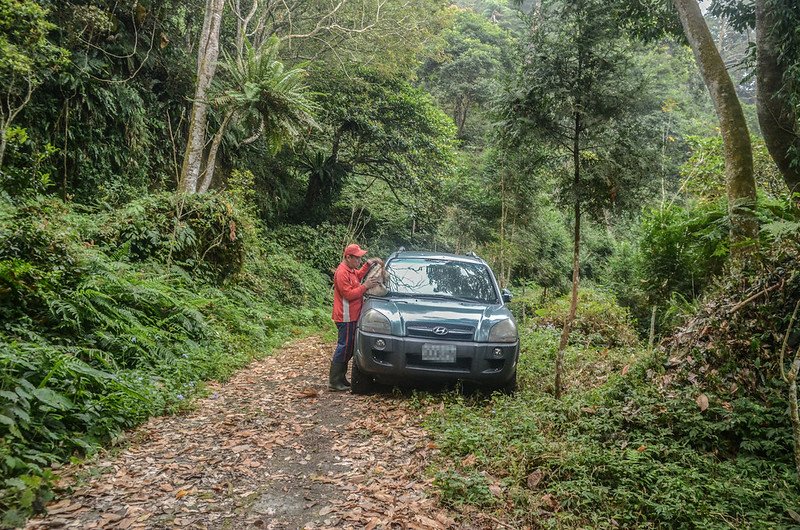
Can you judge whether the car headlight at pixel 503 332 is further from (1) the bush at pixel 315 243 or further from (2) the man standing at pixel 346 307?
(1) the bush at pixel 315 243

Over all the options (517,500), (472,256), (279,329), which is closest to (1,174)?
(279,329)

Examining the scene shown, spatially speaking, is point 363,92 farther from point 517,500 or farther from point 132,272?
point 517,500

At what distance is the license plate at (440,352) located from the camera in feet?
18.7

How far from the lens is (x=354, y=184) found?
22.5 meters

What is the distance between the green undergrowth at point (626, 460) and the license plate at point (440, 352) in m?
0.57

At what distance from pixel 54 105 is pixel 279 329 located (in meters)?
6.43

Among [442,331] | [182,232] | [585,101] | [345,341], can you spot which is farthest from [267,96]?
[442,331]

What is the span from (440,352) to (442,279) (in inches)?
61.4

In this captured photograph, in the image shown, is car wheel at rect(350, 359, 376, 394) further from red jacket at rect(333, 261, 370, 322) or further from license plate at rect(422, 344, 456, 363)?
license plate at rect(422, 344, 456, 363)

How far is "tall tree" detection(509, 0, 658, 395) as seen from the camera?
248 inches

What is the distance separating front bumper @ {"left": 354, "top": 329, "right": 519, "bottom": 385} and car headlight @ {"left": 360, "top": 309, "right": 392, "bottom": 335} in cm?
7

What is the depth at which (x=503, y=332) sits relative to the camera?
19.2ft

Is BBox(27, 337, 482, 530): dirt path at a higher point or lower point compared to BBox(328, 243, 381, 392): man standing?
lower

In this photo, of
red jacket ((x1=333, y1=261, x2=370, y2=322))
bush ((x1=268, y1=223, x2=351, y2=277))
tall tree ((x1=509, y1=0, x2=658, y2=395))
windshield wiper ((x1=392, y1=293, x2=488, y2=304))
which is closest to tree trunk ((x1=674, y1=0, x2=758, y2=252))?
tall tree ((x1=509, y1=0, x2=658, y2=395))
